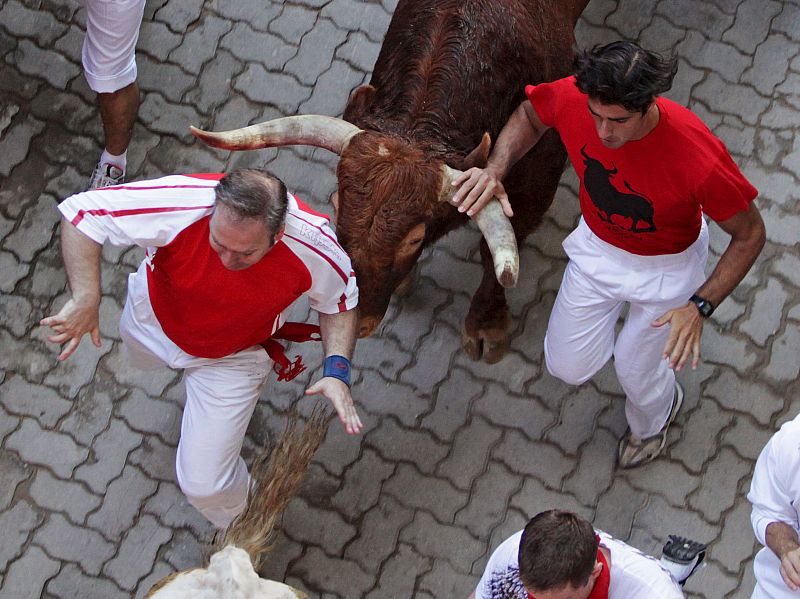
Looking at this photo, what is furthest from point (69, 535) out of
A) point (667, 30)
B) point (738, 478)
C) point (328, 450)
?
point (667, 30)

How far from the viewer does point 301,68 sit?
654 cm

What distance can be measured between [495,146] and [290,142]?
883 millimetres

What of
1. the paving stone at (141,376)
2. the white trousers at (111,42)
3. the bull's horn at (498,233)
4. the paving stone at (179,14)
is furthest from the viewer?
the paving stone at (179,14)

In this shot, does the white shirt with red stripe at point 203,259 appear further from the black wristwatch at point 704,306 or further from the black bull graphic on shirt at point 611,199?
the black wristwatch at point 704,306

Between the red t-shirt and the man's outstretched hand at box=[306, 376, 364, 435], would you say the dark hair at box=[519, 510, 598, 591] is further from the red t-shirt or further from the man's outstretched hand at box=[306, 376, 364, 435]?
the red t-shirt

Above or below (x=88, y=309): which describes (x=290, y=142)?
above

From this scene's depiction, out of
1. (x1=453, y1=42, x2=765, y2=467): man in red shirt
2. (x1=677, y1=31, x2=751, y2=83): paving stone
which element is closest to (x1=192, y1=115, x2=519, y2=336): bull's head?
(x1=453, y1=42, x2=765, y2=467): man in red shirt

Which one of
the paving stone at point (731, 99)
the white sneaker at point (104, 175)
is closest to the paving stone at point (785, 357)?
the paving stone at point (731, 99)

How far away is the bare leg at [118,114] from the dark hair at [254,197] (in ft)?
7.26

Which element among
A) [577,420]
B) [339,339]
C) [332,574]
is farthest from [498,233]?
[332,574]

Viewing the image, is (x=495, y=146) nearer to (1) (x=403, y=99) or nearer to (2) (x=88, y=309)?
(1) (x=403, y=99)

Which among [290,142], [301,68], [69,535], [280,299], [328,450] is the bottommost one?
[69,535]

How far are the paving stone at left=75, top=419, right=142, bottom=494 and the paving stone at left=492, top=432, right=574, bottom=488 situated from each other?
1909 millimetres

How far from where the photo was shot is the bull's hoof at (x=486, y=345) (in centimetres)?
576
